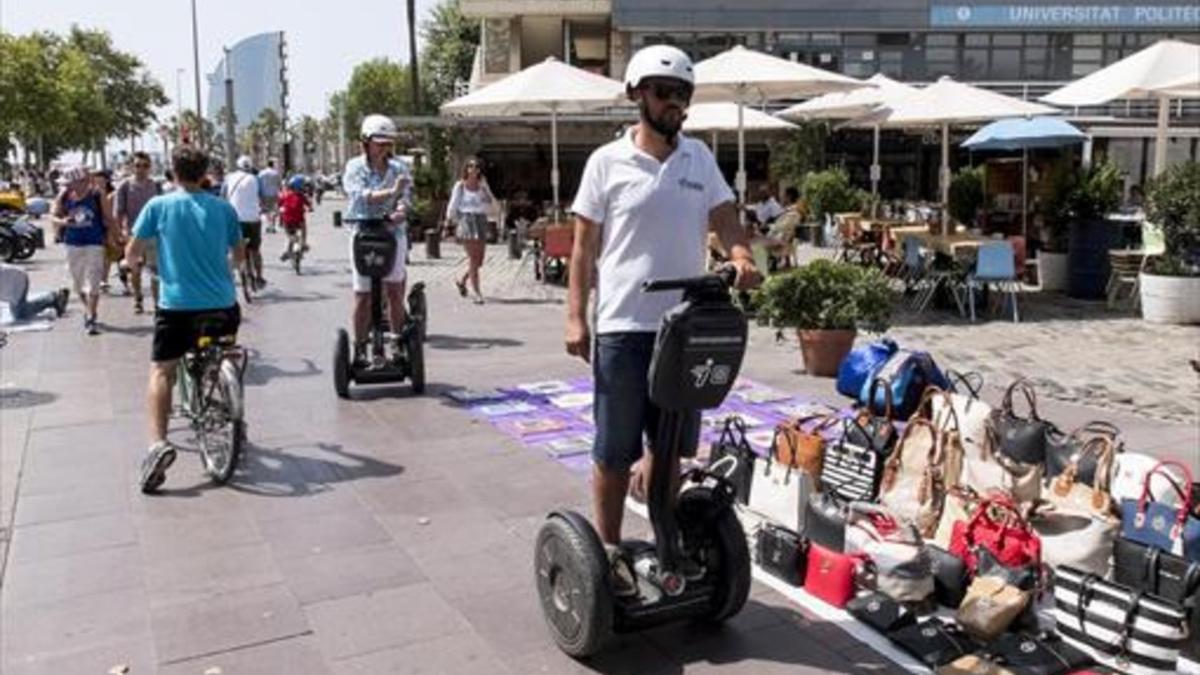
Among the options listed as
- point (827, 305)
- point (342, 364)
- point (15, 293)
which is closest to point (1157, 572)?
point (827, 305)

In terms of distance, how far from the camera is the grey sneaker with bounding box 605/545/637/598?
3.67 m

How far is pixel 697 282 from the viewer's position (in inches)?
137

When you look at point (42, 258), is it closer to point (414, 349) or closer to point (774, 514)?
point (414, 349)

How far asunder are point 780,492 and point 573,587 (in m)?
1.57

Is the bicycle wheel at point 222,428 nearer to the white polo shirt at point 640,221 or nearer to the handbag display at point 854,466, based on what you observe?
the white polo shirt at point 640,221

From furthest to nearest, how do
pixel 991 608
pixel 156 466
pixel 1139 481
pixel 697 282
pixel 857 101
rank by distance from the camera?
pixel 857 101
pixel 156 466
pixel 1139 481
pixel 991 608
pixel 697 282

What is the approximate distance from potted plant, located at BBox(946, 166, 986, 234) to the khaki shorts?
12.4m

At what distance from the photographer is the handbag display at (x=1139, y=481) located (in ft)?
13.8

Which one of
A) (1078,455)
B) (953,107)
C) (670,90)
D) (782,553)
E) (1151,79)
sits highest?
(1151,79)

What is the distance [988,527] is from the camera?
162 inches

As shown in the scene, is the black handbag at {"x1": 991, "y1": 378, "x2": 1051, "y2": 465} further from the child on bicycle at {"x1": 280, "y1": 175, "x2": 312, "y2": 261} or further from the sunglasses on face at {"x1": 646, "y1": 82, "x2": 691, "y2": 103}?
the child on bicycle at {"x1": 280, "y1": 175, "x2": 312, "y2": 261}

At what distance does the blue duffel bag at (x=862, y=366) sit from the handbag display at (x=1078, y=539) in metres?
1.94

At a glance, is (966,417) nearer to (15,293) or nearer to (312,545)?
(312,545)

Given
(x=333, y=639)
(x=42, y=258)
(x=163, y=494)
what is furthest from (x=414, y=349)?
(x=42, y=258)
